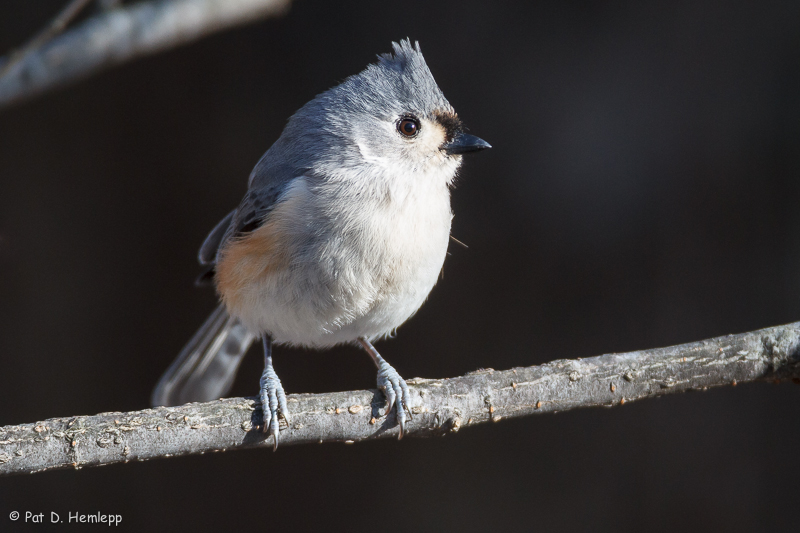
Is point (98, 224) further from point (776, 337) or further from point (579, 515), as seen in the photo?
point (776, 337)

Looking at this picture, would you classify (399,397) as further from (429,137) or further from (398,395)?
(429,137)

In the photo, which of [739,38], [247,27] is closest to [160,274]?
[247,27]

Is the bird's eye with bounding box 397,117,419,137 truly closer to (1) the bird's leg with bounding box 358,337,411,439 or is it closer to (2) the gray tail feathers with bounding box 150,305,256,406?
(1) the bird's leg with bounding box 358,337,411,439

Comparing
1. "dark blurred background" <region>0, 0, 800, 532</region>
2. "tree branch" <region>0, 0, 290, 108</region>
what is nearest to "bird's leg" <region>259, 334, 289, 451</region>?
"tree branch" <region>0, 0, 290, 108</region>

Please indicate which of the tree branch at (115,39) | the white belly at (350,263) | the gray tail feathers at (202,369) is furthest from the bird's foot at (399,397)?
the tree branch at (115,39)

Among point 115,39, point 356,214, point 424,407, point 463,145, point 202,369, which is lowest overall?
point 424,407

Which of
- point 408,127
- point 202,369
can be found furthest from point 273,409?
point 202,369
